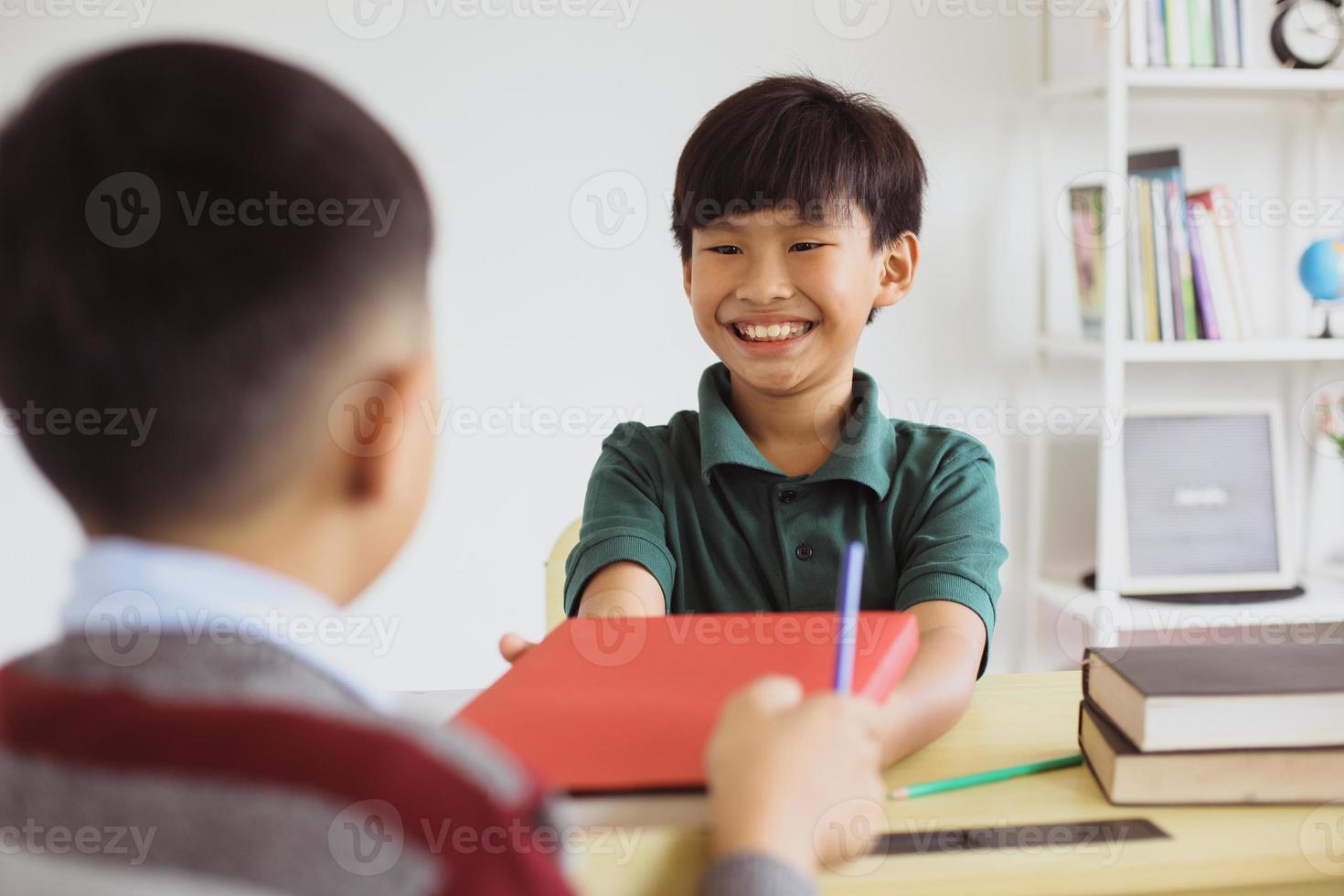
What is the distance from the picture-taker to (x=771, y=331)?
4.09 feet

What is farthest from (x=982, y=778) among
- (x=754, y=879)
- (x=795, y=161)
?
(x=795, y=161)

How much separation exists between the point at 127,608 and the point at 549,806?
17 centimetres

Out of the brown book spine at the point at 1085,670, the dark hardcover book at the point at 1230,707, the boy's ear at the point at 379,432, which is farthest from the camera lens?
the brown book spine at the point at 1085,670

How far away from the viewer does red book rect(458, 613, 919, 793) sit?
→ 0.63 metres

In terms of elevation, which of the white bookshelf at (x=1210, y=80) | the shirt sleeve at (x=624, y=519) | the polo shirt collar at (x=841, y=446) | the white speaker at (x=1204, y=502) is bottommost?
the white speaker at (x=1204, y=502)

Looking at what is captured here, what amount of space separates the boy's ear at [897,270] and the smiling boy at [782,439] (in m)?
0.04

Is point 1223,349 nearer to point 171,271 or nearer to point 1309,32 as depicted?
point 1309,32

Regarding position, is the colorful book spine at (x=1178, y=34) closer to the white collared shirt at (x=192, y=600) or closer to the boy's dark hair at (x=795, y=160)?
the boy's dark hair at (x=795, y=160)

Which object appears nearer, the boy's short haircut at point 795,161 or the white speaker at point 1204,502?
the boy's short haircut at point 795,161

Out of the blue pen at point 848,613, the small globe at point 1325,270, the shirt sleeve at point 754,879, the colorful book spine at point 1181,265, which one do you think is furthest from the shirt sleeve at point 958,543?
the small globe at point 1325,270

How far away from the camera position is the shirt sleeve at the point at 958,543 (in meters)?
1.11

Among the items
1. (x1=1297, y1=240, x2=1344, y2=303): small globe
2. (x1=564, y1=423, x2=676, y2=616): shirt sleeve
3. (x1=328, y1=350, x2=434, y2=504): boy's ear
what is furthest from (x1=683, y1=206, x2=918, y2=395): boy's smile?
(x1=1297, y1=240, x2=1344, y2=303): small globe

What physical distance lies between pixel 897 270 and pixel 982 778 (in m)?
0.71

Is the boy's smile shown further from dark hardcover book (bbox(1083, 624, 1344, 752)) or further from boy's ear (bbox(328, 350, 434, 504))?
boy's ear (bbox(328, 350, 434, 504))
